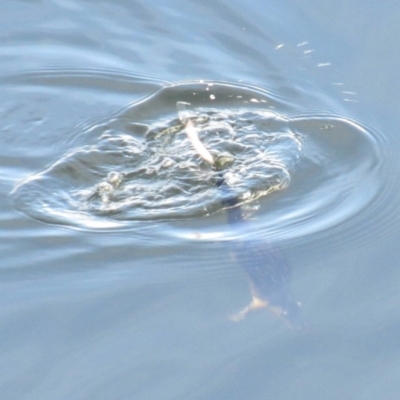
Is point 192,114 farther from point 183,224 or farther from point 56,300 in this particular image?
point 56,300

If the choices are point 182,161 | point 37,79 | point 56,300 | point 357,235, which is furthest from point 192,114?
point 56,300

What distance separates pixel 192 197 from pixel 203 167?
1.10 feet

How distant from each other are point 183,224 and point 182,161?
0.70 metres

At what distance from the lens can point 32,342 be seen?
399 centimetres

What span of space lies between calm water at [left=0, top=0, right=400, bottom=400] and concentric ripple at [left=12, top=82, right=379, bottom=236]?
0.01 m

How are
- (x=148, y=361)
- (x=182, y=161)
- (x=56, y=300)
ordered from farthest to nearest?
(x=182, y=161)
(x=56, y=300)
(x=148, y=361)

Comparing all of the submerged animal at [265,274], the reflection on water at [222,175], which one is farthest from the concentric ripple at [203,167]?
the submerged animal at [265,274]

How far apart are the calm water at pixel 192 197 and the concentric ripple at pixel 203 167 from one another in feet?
0.04

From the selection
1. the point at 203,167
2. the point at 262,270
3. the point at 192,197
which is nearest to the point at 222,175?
the point at 203,167

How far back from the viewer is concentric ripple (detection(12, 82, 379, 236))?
15.8 ft

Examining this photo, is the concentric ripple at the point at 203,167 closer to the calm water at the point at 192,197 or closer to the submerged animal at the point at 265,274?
the calm water at the point at 192,197

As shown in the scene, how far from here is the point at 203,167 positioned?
17.4 ft

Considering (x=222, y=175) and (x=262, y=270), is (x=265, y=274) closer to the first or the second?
(x=262, y=270)

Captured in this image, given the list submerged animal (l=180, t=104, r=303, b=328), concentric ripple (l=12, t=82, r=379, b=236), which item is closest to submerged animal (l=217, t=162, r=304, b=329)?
submerged animal (l=180, t=104, r=303, b=328)
